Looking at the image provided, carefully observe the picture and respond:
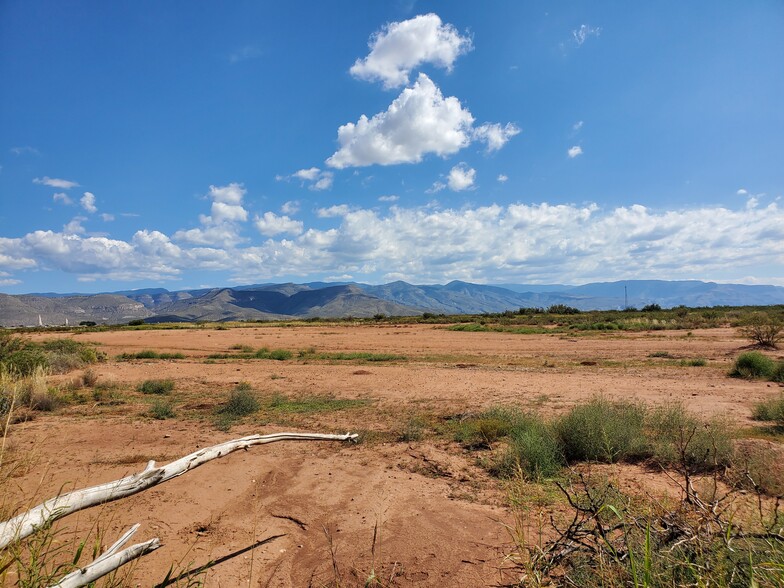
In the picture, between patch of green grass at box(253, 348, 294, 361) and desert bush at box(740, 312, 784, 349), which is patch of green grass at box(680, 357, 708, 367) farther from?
patch of green grass at box(253, 348, 294, 361)

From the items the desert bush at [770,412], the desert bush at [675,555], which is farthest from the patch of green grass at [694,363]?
the desert bush at [675,555]

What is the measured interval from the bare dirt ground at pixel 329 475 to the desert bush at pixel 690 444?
681 mm

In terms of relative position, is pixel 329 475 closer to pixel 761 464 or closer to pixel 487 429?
pixel 487 429

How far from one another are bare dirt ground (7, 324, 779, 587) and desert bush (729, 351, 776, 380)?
1.08 m

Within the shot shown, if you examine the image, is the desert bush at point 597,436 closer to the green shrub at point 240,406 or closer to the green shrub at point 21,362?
the green shrub at point 240,406

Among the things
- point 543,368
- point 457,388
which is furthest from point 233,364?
point 543,368

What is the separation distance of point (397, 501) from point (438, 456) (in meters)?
2.01

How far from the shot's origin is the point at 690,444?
272 inches

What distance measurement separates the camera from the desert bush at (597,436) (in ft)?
24.3

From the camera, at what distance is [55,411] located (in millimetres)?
11742

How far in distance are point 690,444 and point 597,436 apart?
140 cm

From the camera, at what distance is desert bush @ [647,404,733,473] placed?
6.46 metres

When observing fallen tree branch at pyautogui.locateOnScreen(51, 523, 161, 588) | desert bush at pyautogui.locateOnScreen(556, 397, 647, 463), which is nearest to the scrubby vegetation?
desert bush at pyautogui.locateOnScreen(556, 397, 647, 463)

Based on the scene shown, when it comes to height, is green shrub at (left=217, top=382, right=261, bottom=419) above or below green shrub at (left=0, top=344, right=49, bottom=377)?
below
